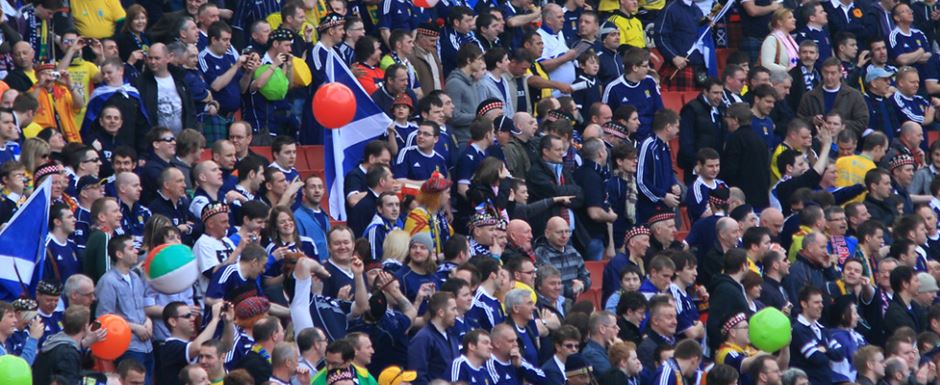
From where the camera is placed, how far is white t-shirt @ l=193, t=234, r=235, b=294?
1609cm

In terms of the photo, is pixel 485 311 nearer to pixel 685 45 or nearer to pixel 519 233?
pixel 519 233

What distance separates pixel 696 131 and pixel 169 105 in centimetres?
498

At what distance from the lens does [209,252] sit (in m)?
16.2

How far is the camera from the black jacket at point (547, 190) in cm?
1880

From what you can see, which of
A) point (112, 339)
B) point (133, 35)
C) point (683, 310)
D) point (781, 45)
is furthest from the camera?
point (781, 45)

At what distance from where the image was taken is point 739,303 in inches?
685

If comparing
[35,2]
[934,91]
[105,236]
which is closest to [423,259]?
[105,236]

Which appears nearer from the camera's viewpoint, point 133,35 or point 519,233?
point 519,233

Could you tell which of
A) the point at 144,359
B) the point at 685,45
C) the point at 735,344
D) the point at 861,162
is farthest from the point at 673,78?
the point at 144,359

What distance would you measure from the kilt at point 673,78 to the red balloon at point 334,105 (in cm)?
530

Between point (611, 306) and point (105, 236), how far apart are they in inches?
152

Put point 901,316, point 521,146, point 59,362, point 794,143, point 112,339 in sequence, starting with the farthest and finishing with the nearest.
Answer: point 794,143 → point 521,146 → point 901,316 → point 112,339 → point 59,362

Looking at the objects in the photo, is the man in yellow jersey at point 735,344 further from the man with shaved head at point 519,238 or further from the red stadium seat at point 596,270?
the red stadium seat at point 596,270

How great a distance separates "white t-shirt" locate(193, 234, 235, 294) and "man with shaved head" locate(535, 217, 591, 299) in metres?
2.73
